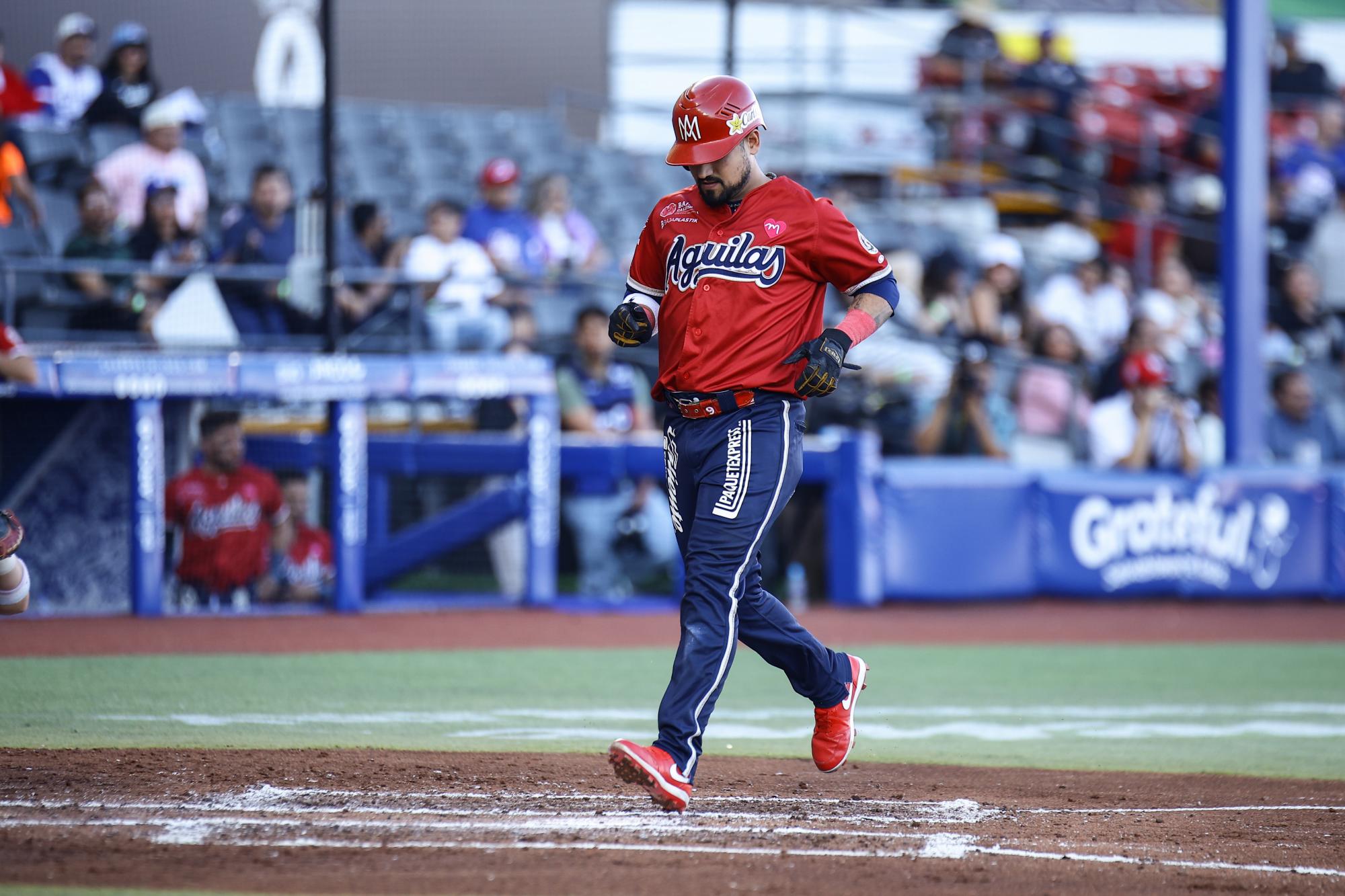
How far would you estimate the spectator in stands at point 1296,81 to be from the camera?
18469 mm

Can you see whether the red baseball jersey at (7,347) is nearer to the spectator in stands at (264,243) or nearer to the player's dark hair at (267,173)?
the spectator in stands at (264,243)

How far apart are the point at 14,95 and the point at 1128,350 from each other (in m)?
8.54

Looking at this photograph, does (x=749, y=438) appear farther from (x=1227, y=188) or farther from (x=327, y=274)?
(x=1227, y=188)

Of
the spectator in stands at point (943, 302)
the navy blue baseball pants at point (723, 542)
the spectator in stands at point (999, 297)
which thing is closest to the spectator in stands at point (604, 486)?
the spectator in stands at point (943, 302)

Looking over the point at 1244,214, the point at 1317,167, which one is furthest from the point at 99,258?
the point at 1317,167

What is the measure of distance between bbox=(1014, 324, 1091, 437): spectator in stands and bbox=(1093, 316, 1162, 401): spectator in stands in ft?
0.68

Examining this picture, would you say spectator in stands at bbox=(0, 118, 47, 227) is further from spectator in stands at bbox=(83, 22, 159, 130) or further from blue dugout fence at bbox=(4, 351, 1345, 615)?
blue dugout fence at bbox=(4, 351, 1345, 615)

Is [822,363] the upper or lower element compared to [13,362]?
upper

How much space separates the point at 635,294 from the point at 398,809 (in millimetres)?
1704

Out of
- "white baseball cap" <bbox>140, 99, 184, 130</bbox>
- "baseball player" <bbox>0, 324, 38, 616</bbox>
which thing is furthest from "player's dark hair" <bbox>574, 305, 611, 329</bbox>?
"baseball player" <bbox>0, 324, 38, 616</bbox>

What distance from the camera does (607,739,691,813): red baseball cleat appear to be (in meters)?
4.25

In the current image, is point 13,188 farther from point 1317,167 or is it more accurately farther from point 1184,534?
Answer: point 1317,167

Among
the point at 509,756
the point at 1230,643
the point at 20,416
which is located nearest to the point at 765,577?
the point at 1230,643

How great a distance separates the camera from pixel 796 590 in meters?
10.7
